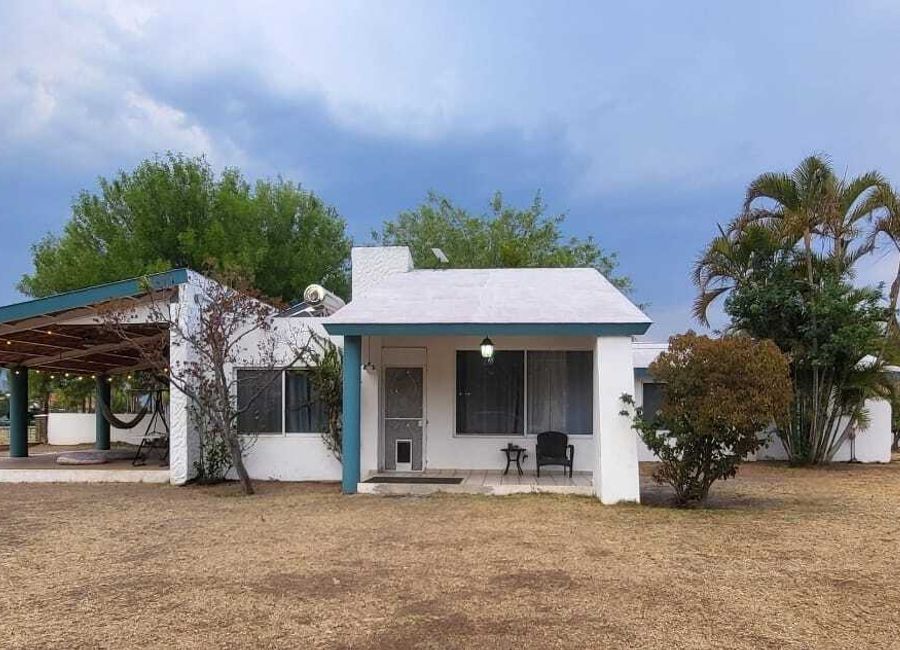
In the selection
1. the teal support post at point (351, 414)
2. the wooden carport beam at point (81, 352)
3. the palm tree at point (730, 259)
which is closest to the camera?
the teal support post at point (351, 414)

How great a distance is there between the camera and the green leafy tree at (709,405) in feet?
28.2

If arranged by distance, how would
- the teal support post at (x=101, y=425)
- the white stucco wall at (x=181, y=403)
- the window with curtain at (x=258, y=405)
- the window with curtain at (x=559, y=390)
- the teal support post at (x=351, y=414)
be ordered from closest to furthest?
the teal support post at (x=351, y=414) → the white stucco wall at (x=181, y=403) → the window with curtain at (x=559, y=390) → the window with curtain at (x=258, y=405) → the teal support post at (x=101, y=425)

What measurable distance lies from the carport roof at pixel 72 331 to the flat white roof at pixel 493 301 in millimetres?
3478

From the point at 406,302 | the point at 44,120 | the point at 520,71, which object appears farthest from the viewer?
the point at 44,120

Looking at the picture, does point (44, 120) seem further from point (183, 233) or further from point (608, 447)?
point (608, 447)

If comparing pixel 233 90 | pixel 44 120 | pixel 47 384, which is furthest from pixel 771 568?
pixel 47 384

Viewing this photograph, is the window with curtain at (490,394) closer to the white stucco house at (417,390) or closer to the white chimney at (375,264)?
the white stucco house at (417,390)

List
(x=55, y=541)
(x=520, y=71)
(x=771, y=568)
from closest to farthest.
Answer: (x=771, y=568), (x=55, y=541), (x=520, y=71)

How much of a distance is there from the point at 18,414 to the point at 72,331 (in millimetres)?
5306

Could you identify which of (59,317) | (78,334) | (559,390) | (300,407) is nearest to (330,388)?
(300,407)

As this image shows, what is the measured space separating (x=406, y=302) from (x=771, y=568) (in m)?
6.69

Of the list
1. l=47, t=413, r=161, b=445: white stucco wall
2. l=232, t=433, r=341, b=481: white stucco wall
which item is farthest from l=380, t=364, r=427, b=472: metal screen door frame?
l=47, t=413, r=161, b=445: white stucco wall

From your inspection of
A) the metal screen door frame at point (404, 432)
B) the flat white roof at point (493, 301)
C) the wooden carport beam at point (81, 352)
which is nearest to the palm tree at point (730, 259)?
the flat white roof at point (493, 301)

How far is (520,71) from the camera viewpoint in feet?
52.2
